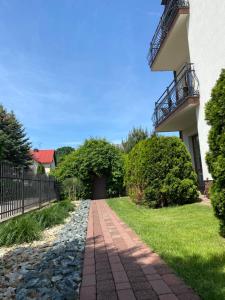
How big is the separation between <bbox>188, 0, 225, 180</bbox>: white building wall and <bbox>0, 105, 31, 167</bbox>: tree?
67.2 feet

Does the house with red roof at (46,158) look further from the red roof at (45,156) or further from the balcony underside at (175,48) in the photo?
the balcony underside at (175,48)

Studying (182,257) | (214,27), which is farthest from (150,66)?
(182,257)

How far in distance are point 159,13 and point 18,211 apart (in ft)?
36.6

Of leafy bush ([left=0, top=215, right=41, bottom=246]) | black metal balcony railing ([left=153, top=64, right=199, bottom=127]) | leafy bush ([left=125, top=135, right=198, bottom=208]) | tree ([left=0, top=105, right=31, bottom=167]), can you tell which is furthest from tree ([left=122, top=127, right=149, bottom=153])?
leafy bush ([left=0, top=215, right=41, bottom=246])

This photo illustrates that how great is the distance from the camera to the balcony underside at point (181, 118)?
11.7 metres

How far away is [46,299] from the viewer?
11.5 feet

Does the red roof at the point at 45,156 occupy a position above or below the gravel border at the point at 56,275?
above

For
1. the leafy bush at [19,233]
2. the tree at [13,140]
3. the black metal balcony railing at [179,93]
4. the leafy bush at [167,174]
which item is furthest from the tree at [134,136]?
the leafy bush at [19,233]

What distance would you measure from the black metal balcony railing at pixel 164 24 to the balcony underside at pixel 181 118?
10.6 ft

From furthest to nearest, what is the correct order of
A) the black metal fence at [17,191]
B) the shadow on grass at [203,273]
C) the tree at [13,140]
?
the tree at [13,140] → the black metal fence at [17,191] → the shadow on grass at [203,273]

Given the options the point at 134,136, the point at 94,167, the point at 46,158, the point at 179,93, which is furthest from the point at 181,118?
the point at 46,158

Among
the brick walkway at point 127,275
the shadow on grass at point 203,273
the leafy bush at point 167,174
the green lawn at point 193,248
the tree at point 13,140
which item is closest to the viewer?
the shadow on grass at point 203,273

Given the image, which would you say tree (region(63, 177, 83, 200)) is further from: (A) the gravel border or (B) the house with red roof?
(B) the house with red roof

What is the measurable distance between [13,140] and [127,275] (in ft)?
89.0
